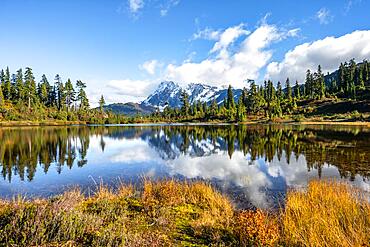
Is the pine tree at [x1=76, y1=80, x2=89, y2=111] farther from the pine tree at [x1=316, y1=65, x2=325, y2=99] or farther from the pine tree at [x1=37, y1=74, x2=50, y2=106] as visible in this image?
the pine tree at [x1=316, y1=65, x2=325, y2=99]

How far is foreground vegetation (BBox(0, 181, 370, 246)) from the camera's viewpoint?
7.34 metres

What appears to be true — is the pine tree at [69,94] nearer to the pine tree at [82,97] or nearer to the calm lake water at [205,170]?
the pine tree at [82,97]

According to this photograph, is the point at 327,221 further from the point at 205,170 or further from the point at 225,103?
the point at 225,103

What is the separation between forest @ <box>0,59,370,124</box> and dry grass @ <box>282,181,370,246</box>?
109 m

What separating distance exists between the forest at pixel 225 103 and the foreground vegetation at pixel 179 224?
364 ft

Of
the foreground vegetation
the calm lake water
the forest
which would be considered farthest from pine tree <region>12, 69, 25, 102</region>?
the foreground vegetation

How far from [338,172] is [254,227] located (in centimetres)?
1569

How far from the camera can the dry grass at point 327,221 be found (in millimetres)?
7646

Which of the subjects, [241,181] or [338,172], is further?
[338,172]

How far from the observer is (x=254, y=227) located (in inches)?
335

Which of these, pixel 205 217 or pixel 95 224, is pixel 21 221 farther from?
pixel 205 217

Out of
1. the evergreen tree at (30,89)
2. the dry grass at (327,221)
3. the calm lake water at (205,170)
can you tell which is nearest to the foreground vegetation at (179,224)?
the dry grass at (327,221)

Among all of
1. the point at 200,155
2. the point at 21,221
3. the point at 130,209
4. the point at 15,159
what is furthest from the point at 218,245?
the point at 15,159

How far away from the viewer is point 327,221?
9086 millimetres
